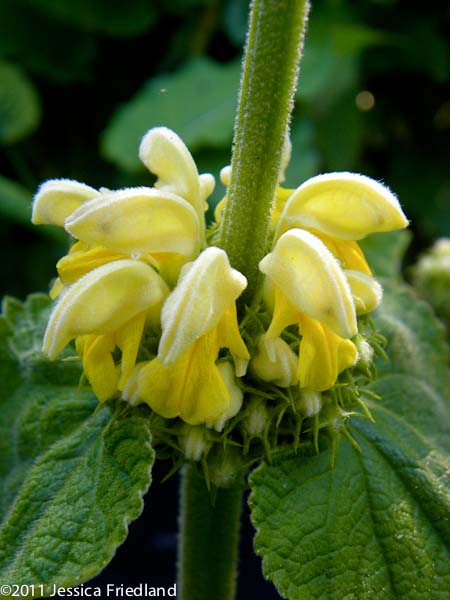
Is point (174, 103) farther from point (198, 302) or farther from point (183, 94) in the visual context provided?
point (198, 302)

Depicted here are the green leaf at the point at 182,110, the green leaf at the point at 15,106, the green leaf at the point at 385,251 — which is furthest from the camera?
the green leaf at the point at 15,106

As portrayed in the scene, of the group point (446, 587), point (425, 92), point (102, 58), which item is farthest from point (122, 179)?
point (446, 587)

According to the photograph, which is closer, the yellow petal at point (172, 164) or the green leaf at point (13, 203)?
the yellow petal at point (172, 164)

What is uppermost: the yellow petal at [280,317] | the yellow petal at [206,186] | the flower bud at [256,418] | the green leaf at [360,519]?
the yellow petal at [206,186]

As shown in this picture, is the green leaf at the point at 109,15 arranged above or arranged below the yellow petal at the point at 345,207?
above

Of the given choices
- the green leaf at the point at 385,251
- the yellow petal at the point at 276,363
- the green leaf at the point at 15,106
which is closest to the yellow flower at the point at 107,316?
the yellow petal at the point at 276,363

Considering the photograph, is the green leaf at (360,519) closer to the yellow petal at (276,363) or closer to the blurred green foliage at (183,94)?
the yellow petal at (276,363)

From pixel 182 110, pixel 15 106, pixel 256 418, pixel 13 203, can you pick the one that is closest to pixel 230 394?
pixel 256 418
